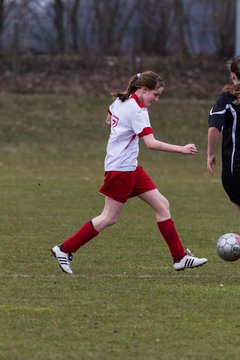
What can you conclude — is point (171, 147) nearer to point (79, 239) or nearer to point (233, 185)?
point (233, 185)

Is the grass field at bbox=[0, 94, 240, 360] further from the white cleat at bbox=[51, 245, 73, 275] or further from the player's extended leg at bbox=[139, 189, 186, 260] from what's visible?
the player's extended leg at bbox=[139, 189, 186, 260]

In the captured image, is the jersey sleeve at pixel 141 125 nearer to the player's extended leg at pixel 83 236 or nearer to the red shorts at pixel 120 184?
the red shorts at pixel 120 184

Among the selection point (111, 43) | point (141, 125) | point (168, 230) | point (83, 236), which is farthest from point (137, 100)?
point (111, 43)

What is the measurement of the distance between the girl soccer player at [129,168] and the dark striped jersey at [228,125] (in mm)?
549

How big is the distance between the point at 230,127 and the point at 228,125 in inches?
1.1

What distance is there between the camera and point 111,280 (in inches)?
325

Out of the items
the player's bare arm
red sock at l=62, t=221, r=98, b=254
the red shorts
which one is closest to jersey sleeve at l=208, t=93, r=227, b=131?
the player's bare arm

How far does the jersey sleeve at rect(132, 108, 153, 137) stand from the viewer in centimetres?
824

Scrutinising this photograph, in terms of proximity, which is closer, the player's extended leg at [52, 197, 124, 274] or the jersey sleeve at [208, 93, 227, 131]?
the jersey sleeve at [208, 93, 227, 131]

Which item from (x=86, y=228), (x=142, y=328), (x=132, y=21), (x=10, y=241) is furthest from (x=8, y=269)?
(x=132, y=21)

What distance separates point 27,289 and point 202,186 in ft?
37.3

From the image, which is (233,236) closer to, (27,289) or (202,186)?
(27,289)

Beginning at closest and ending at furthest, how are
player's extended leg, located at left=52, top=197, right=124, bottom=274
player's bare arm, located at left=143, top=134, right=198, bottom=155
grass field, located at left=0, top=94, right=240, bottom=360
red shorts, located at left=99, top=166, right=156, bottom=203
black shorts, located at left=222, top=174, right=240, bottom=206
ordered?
1. grass field, located at left=0, top=94, right=240, bottom=360
2. player's bare arm, located at left=143, top=134, right=198, bottom=155
3. black shorts, located at left=222, top=174, right=240, bottom=206
4. red shorts, located at left=99, top=166, right=156, bottom=203
5. player's extended leg, located at left=52, top=197, right=124, bottom=274

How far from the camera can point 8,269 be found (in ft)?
29.0
